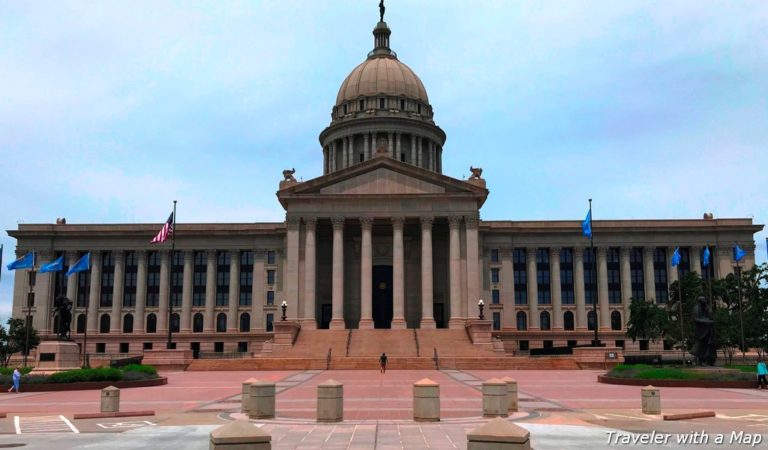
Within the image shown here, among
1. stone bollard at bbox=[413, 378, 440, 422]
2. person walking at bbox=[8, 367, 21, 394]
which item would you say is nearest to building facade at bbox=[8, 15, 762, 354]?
person walking at bbox=[8, 367, 21, 394]

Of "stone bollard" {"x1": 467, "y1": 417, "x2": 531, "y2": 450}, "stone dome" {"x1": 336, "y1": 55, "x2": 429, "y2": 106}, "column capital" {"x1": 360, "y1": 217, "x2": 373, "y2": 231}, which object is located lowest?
"stone bollard" {"x1": 467, "y1": 417, "x2": 531, "y2": 450}

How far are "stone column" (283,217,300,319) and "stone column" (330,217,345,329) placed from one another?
3.94 m

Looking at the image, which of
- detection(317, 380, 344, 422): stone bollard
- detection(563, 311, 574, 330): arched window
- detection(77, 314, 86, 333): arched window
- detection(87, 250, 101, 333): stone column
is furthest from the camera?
detection(77, 314, 86, 333): arched window

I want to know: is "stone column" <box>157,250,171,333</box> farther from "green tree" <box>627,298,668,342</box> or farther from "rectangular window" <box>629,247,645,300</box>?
"rectangular window" <box>629,247,645,300</box>

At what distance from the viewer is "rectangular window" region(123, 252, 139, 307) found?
310 feet

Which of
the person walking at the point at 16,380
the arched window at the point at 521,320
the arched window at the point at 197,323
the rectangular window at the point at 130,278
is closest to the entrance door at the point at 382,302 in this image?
the arched window at the point at 521,320

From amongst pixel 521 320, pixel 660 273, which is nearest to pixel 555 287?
pixel 521 320

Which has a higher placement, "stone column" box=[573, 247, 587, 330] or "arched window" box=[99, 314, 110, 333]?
"stone column" box=[573, 247, 587, 330]

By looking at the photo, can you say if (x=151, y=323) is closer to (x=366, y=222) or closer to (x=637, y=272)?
(x=366, y=222)

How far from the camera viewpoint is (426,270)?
78125 millimetres

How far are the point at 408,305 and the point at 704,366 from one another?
153ft

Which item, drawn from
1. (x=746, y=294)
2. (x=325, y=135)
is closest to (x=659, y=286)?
(x=746, y=294)

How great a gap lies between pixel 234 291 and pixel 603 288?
46.5 metres

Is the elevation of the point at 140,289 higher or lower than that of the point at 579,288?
higher
